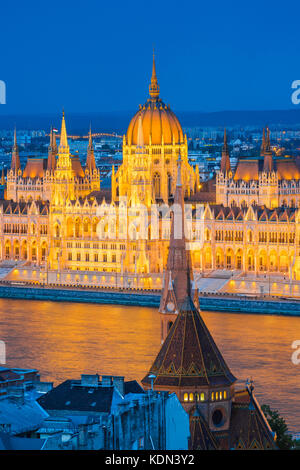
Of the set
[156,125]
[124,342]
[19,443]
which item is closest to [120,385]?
[19,443]

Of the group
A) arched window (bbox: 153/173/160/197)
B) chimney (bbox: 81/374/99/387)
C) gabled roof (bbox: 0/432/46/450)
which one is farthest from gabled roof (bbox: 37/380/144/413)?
arched window (bbox: 153/173/160/197)

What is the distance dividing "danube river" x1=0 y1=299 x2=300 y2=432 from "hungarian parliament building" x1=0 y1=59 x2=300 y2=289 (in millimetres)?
5254

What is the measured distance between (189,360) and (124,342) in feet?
80.4

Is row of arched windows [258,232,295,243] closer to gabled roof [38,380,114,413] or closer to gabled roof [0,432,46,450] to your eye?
gabled roof [38,380,114,413]

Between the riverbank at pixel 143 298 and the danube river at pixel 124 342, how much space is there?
1.17 meters

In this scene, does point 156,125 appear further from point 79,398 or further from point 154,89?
point 79,398

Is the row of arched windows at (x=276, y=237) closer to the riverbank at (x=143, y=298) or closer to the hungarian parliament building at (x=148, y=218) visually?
the hungarian parliament building at (x=148, y=218)

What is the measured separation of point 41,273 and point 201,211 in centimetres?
821

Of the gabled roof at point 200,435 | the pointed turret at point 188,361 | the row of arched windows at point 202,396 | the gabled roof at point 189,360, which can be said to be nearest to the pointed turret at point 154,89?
the pointed turret at point 188,361

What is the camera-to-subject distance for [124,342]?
184ft

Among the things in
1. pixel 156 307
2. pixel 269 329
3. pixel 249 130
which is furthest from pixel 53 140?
pixel 249 130

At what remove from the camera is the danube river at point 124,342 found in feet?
155

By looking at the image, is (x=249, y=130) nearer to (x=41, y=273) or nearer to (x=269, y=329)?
(x=41, y=273)
